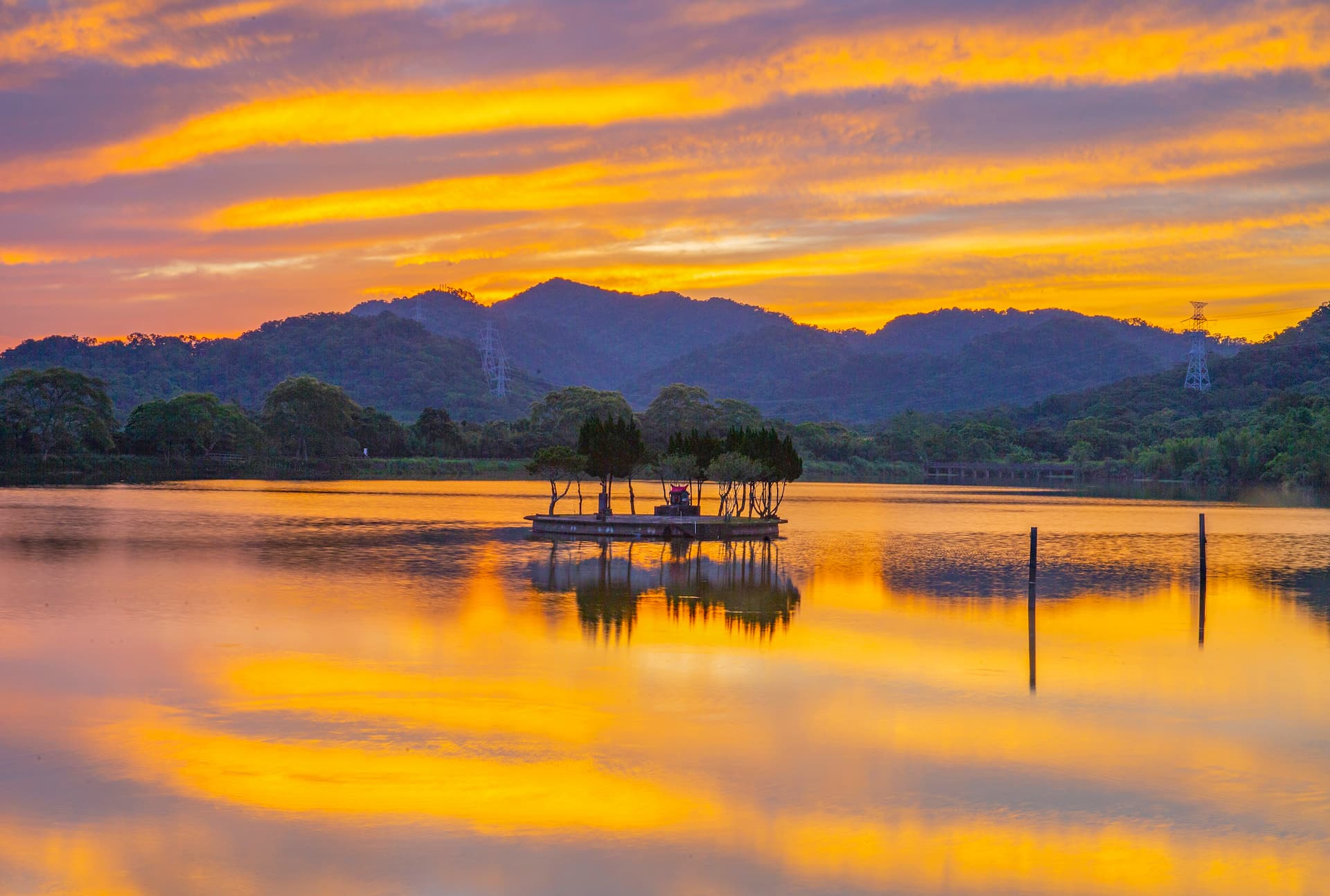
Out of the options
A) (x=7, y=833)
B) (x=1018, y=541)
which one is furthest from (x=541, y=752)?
(x=1018, y=541)

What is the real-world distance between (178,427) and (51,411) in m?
11.5

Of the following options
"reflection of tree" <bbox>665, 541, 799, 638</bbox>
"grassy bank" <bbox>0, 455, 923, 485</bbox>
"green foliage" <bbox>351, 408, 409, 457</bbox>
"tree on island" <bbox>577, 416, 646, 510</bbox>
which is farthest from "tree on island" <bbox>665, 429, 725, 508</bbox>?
"green foliage" <bbox>351, 408, 409, 457</bbox>

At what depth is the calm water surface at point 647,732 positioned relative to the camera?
38.4 ft

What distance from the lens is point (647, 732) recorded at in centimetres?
1666

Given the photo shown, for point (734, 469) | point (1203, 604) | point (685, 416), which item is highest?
point (685, 416)

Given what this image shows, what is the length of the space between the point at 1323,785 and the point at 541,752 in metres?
9.41

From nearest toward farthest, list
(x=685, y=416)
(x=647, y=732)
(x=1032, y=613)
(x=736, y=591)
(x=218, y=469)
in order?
(x=647, y=732) < (x=1032, y=613) < (x=736, y=591) < (x=218, y=469) < (x=685, y=416)

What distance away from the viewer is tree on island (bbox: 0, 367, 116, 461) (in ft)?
370

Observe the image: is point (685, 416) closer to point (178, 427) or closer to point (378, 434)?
point (378, 434)

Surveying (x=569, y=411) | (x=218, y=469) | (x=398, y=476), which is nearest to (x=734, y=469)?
(x=398, y=476)

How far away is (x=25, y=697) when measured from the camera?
17766 mm

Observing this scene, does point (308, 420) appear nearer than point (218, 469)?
No

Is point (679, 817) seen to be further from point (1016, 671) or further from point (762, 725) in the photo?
point (1016, 671)

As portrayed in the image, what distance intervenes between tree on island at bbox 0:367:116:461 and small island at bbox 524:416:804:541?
72.0 metres
